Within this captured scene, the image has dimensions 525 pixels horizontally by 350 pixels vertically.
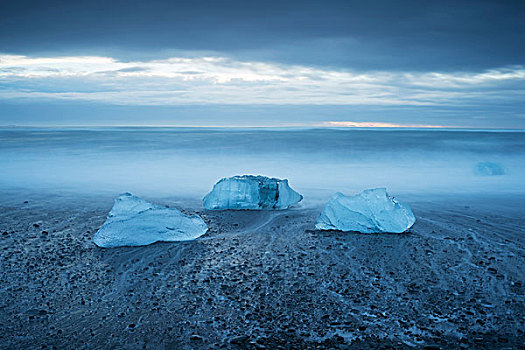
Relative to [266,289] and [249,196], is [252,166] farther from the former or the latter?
[266,289]

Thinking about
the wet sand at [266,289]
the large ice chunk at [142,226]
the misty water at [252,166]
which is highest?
the large ice chunk at [142,226]

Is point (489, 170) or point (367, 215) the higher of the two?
point (367, 215)

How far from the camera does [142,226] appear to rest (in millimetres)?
4391

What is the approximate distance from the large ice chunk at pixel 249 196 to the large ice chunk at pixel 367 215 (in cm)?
121

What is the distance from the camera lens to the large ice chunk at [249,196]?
6004mm

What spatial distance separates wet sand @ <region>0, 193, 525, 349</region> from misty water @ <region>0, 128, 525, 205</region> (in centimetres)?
277

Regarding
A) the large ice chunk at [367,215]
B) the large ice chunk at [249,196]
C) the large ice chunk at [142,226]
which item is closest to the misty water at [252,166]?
the large ice chunk at [249,196]

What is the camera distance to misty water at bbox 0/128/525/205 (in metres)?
8.81

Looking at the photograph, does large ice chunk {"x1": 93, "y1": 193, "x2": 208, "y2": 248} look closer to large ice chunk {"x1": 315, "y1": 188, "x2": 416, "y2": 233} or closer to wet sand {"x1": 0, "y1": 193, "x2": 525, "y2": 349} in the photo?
wet sand {"x1": 0, "y1": 193, "x2": 525, "y2": 349}

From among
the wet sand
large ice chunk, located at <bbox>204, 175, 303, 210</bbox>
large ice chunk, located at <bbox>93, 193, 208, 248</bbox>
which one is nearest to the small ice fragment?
the wet sand

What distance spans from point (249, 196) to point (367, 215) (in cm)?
187

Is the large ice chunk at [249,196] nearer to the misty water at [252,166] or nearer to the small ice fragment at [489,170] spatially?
the misty water at [252,166]

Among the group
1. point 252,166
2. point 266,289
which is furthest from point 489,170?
point 266,289

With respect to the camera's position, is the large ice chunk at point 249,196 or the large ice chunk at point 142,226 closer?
the large ice chunk at point 142,226
